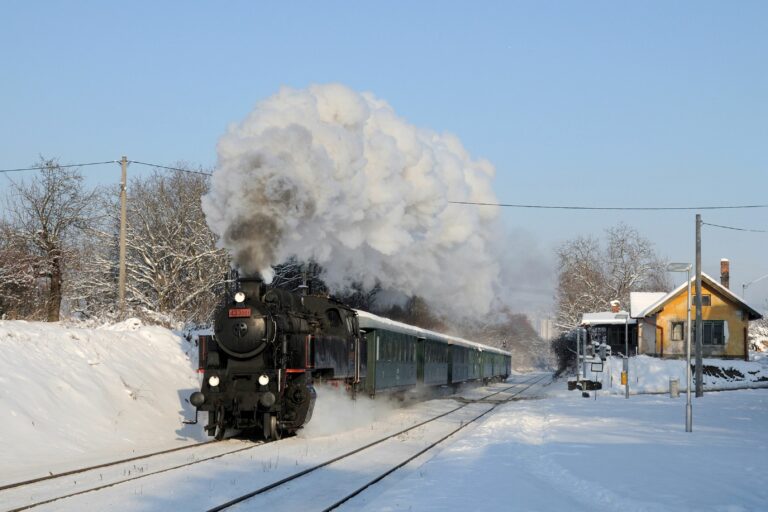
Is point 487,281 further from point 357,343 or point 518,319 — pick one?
point 518,319

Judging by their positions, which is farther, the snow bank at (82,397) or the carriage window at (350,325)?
the carriage window at (350,325)

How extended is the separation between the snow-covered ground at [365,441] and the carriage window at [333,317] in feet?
5.22

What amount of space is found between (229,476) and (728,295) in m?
42.1

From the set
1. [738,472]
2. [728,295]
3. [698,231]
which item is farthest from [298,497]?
[728,295]

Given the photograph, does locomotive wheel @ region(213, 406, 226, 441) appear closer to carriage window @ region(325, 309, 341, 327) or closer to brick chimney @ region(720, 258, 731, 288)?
carriage window @ region(325, 309, 341, 327)

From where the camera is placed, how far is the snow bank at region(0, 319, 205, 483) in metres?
13.9

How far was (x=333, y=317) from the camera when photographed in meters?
19.0

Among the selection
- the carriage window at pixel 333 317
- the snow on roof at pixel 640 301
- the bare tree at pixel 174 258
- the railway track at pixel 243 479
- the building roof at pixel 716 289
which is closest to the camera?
the railway track at pixel 243 479

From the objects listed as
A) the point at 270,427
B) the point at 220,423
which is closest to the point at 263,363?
the point at 270,427

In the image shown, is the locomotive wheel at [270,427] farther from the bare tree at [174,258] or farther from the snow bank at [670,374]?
the snow bank at [670,374]

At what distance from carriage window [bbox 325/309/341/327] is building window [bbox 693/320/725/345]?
35119mm

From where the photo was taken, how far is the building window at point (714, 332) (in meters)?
48.2

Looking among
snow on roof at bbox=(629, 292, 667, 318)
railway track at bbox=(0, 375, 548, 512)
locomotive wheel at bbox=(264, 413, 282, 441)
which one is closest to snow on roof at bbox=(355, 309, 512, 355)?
railway track at bbox=(0, 375, 548, 512)

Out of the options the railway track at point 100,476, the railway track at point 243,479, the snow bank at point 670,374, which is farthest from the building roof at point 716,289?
the railway track at point 100,476
